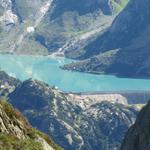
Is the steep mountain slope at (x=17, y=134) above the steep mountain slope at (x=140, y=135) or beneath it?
above

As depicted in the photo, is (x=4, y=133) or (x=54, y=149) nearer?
(x=4, y=133)

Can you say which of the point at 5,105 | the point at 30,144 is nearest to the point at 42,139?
the point at 5,105

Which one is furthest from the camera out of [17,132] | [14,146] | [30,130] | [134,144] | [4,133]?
[134,144]

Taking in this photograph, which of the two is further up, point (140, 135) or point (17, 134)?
point (17, 134)

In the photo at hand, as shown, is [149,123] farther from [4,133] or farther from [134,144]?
[4,133]

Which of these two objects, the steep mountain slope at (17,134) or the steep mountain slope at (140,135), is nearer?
the steep mountain slope at (17,134)

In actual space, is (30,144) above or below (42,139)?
above
